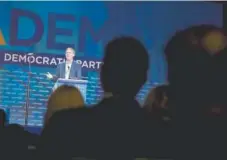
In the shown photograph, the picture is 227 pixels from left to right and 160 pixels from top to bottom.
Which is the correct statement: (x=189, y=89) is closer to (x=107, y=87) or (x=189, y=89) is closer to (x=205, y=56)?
(x=205, y=56)

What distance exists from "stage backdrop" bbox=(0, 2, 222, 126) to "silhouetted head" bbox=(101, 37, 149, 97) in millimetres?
→ 35

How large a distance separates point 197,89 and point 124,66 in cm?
40

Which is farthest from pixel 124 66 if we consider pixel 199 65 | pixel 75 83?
pixel 199 65

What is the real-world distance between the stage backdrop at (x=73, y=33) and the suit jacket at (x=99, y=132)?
8 cm

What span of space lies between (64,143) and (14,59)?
502 millimetres

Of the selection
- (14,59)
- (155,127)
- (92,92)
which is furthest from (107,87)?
(14,59)

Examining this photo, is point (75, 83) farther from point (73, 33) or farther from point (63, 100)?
point (73, 33)

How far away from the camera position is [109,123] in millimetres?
2412

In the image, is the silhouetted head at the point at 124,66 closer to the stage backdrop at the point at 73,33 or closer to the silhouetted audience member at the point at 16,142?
the stage backdrop at the point at 73,33

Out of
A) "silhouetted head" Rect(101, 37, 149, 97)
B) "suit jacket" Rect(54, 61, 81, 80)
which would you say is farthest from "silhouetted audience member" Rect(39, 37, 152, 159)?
"suit jacket" Rect(54, 61, 81, 80)

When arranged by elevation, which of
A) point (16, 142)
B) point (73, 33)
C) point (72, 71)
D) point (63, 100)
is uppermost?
point (73, 33)

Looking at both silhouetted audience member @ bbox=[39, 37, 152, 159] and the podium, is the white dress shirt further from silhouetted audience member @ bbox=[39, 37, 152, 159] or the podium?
silhouetted audience member @ bbox=[39, 37, 152, 159]

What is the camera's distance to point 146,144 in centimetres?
240

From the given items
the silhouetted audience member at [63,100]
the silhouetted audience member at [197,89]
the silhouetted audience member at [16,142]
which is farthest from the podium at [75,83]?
the silhouetted audience member at [197,89]
